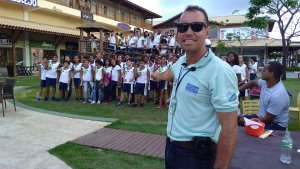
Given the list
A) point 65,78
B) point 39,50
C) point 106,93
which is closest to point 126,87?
point 106,93

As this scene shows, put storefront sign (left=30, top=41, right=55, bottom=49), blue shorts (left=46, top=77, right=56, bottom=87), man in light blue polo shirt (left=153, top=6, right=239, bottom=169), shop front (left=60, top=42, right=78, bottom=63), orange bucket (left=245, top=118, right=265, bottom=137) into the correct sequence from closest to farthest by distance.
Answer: man in light blue polo shirt (left=153, top=6, right=239, bottom=169) → orange bucket (left=245, top=118, right=265, bottom=137) → blue shorts (left=46, top=77, right=56, bottom=87) → storefront sign (left=30, top=41, right=55, bottom=49) → shop front (left=60, top=42, right=78, bottom=63)

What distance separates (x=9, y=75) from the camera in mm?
21438

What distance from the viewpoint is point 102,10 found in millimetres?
32906

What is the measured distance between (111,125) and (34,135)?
167 centimetres

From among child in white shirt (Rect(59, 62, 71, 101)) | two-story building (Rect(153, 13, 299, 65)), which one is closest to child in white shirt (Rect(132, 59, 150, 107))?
child in white shirt (Rect(59, 62, 71, 101))

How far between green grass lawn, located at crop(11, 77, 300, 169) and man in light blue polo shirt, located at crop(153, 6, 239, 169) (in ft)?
8.79

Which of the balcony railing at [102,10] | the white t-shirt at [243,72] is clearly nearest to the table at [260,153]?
the white t-shirt at [243,72]

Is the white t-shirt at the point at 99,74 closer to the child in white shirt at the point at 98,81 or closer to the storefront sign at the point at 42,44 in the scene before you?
the child in white shirt at the point at 98,81

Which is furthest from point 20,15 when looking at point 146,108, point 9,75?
point 146,108

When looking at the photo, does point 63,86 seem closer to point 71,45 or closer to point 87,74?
point 87,74

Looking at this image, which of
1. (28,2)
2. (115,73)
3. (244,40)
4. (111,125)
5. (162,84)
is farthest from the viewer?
(244,40)

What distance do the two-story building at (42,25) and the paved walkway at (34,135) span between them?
13.2 m

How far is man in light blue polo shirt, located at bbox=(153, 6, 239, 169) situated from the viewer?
1793 millimetres

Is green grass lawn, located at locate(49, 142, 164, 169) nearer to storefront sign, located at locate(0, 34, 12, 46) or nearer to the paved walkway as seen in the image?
the paved walkway
